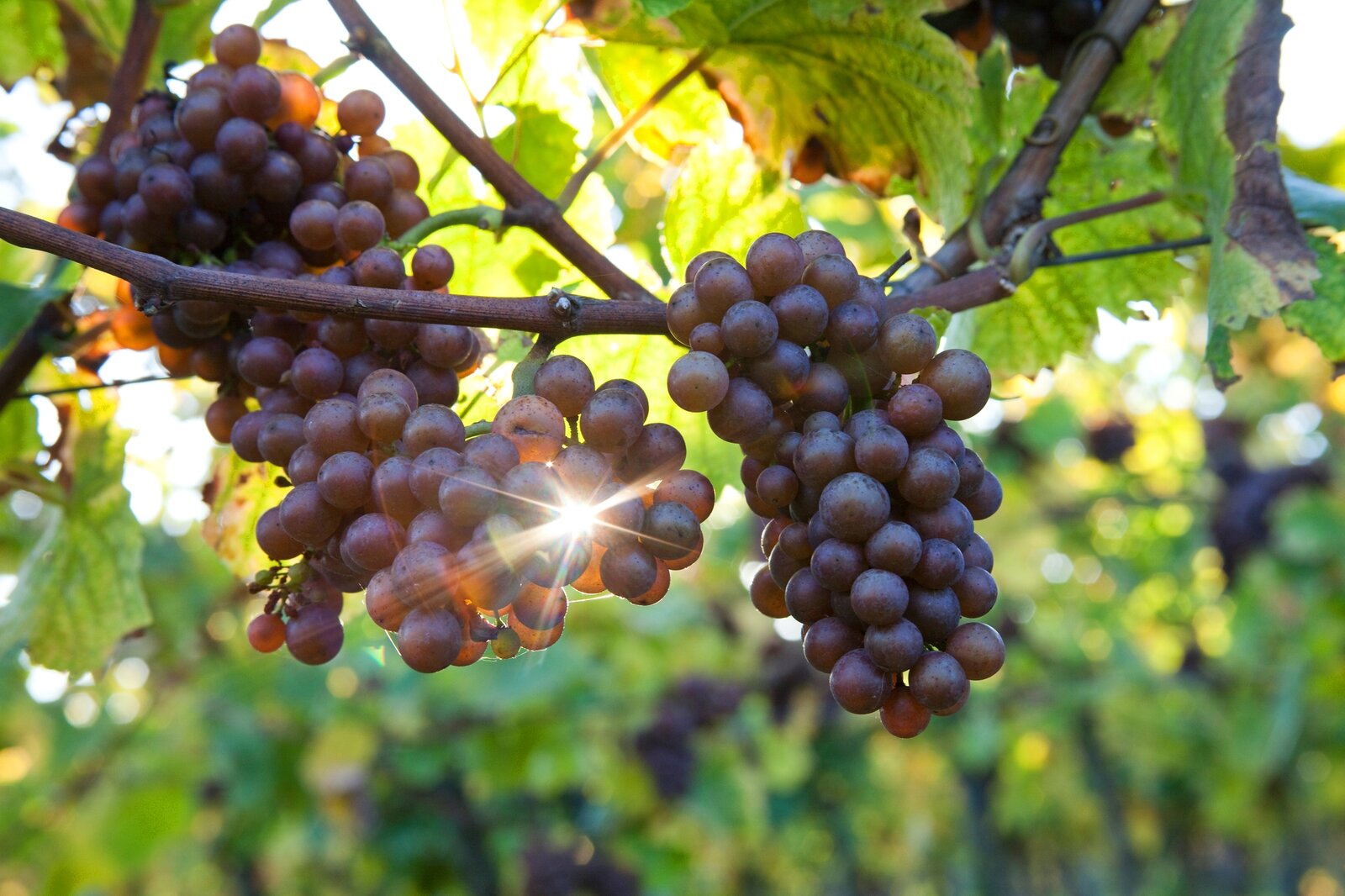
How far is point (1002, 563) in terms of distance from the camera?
20.5 feet

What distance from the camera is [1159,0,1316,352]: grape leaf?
1.05 metres

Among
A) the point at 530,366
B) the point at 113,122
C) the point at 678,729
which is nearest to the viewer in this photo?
the point at 530,366

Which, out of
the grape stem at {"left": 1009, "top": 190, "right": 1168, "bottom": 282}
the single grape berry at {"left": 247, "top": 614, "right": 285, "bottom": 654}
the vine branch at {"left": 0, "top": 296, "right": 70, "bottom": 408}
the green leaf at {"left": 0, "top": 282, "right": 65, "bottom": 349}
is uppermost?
the grape stem at {"left": 1009, "top": 190, "right": 1168, "bottom": 282}

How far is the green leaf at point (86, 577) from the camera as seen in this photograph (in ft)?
4.92

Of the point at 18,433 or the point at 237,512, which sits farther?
the point at 18,433

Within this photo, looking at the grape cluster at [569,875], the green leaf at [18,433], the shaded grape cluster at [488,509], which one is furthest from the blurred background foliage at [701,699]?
the shaded grape cluster at [488,509]

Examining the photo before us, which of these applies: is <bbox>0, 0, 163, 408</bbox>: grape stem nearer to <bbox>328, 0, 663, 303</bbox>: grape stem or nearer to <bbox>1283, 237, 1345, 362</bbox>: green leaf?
<bbox>328, 0, 663, 303</bbox>: grape stem

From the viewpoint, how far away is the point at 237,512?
133cm

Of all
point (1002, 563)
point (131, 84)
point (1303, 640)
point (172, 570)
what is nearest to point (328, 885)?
point (172, 570)

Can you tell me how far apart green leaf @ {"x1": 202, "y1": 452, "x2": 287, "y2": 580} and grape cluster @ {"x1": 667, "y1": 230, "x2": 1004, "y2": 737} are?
74cm

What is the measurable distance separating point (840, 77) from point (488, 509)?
0.82m

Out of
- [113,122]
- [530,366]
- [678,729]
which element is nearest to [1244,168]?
[530,366]

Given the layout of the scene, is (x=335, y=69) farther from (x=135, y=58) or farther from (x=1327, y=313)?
(x=1327, y=313)

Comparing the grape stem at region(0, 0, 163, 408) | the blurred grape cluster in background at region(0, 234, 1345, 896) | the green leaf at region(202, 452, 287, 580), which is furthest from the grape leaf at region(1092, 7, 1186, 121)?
the blurred grape cluster in background at region(0, 234, 1345, 896)
